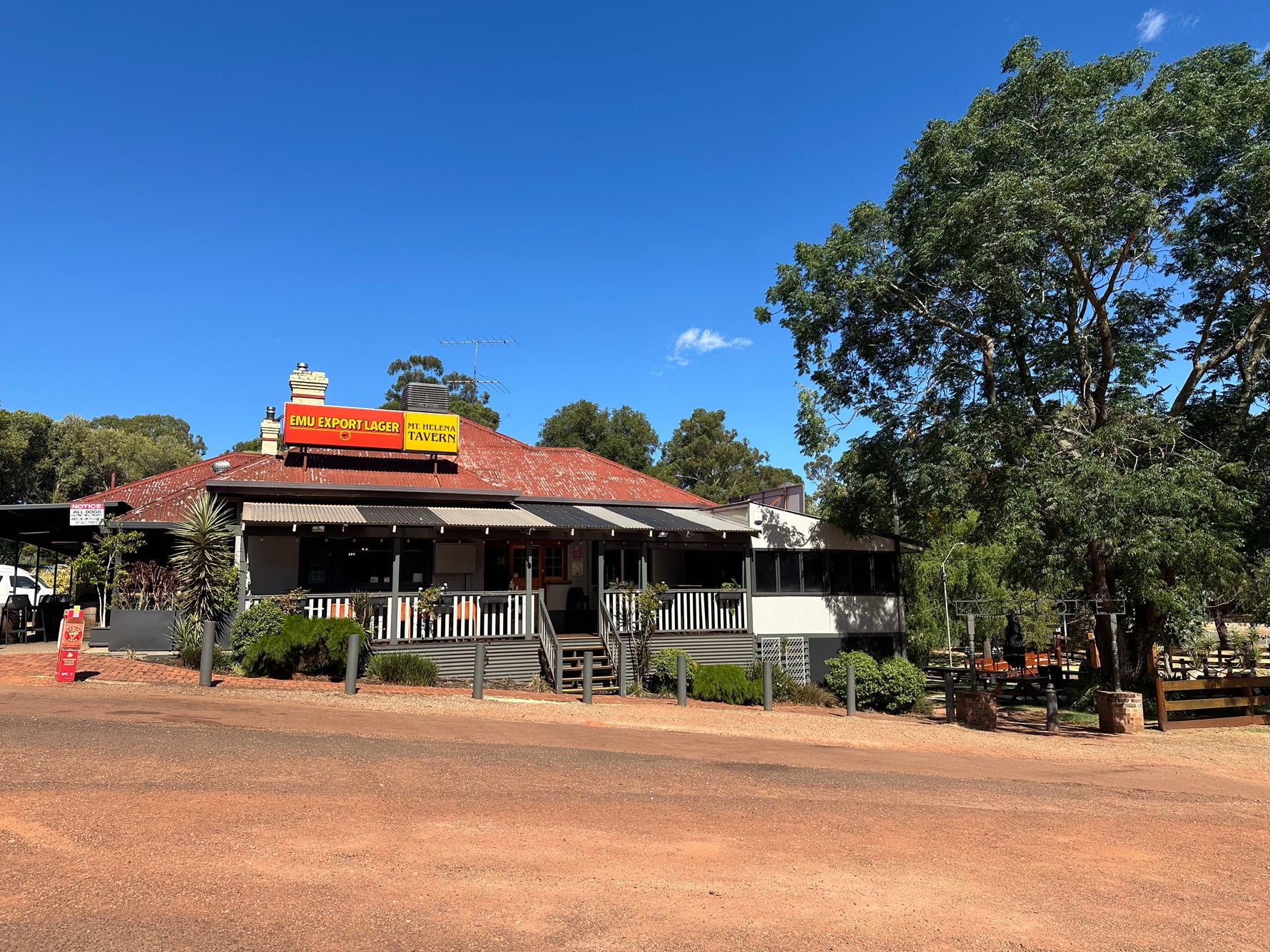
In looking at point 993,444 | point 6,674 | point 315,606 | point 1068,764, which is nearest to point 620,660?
point 315,606

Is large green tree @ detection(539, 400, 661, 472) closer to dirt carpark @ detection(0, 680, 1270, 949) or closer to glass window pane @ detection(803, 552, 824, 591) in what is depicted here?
glass window pane @ detection(803, 552, 824, 591)

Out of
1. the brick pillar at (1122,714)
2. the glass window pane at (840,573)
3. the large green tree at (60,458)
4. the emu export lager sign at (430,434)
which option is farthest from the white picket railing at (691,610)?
the large green tree at (60,458)

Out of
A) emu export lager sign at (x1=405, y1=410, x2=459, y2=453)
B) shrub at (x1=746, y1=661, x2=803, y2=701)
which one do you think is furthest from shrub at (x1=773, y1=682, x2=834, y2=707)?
emu export lager sign at (x1=405, y1=410, x2=459, y2=453)

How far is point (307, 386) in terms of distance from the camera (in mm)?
21938

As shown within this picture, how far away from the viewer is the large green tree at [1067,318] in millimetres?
14758

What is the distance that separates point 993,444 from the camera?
651 inches

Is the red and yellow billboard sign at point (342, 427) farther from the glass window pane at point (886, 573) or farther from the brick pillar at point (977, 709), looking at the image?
the brick pillar at point (977, 709)

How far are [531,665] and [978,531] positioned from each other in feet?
31.2

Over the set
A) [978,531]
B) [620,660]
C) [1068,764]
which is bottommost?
[1068,764]

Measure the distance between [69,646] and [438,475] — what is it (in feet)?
29.9

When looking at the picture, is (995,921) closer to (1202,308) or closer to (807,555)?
(807,555)

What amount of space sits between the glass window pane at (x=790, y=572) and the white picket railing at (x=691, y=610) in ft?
4.44

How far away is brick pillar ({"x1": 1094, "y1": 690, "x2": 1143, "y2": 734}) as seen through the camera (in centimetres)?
1397

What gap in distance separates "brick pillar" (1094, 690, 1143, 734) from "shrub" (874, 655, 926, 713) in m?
3.45
